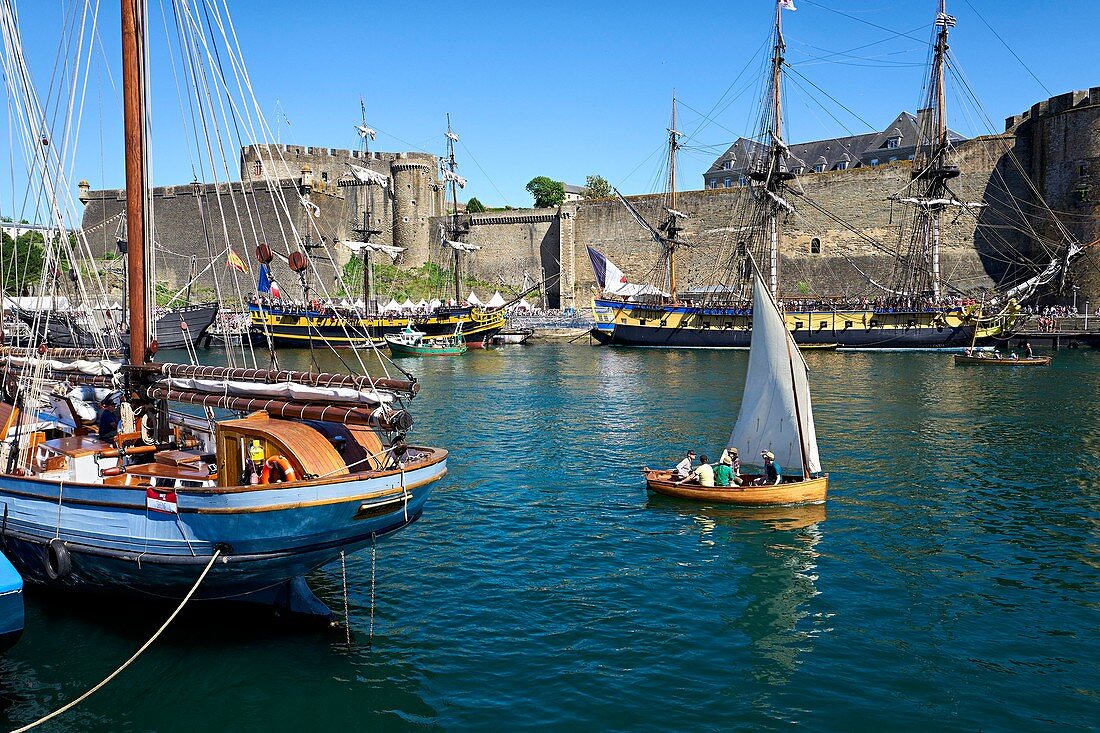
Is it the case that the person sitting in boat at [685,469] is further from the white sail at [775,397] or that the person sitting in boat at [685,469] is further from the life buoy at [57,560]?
the life buoy at [57,560]

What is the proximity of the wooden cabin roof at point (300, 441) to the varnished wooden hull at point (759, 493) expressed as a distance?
992cm

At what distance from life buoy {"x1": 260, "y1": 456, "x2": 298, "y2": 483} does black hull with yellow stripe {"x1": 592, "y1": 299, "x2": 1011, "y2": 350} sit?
5260 cm

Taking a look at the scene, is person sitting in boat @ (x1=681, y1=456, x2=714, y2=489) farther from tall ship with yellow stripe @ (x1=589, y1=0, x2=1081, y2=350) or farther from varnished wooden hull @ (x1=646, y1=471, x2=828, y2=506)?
tall ship with yellow stripe @ (x1=589, y1=0, x2=1081, y2=350)

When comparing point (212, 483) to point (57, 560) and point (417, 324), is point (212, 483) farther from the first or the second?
point (417, 324)

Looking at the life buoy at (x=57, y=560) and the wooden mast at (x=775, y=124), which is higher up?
the wooden mast at (x=775, y=124)

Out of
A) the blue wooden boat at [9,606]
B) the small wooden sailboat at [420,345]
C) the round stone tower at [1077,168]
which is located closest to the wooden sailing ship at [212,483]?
the blue wooden boat at [9,606]

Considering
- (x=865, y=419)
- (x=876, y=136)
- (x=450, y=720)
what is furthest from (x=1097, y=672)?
(x=876, y=136)

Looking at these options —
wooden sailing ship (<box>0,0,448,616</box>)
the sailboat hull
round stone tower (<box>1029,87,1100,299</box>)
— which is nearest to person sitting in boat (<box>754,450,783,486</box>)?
wooden sailing ship (<box>0,0,448,616</box>)

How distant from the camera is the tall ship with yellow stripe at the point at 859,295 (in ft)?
207

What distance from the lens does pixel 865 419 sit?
106 ft

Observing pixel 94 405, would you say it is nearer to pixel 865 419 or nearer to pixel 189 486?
pixel 189 486

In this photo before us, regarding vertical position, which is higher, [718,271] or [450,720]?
[718,271]

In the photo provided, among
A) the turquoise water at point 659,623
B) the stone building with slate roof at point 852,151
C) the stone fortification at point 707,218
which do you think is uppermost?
the stone building with slate roof at point 852,151

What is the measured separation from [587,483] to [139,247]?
12.2 meters
